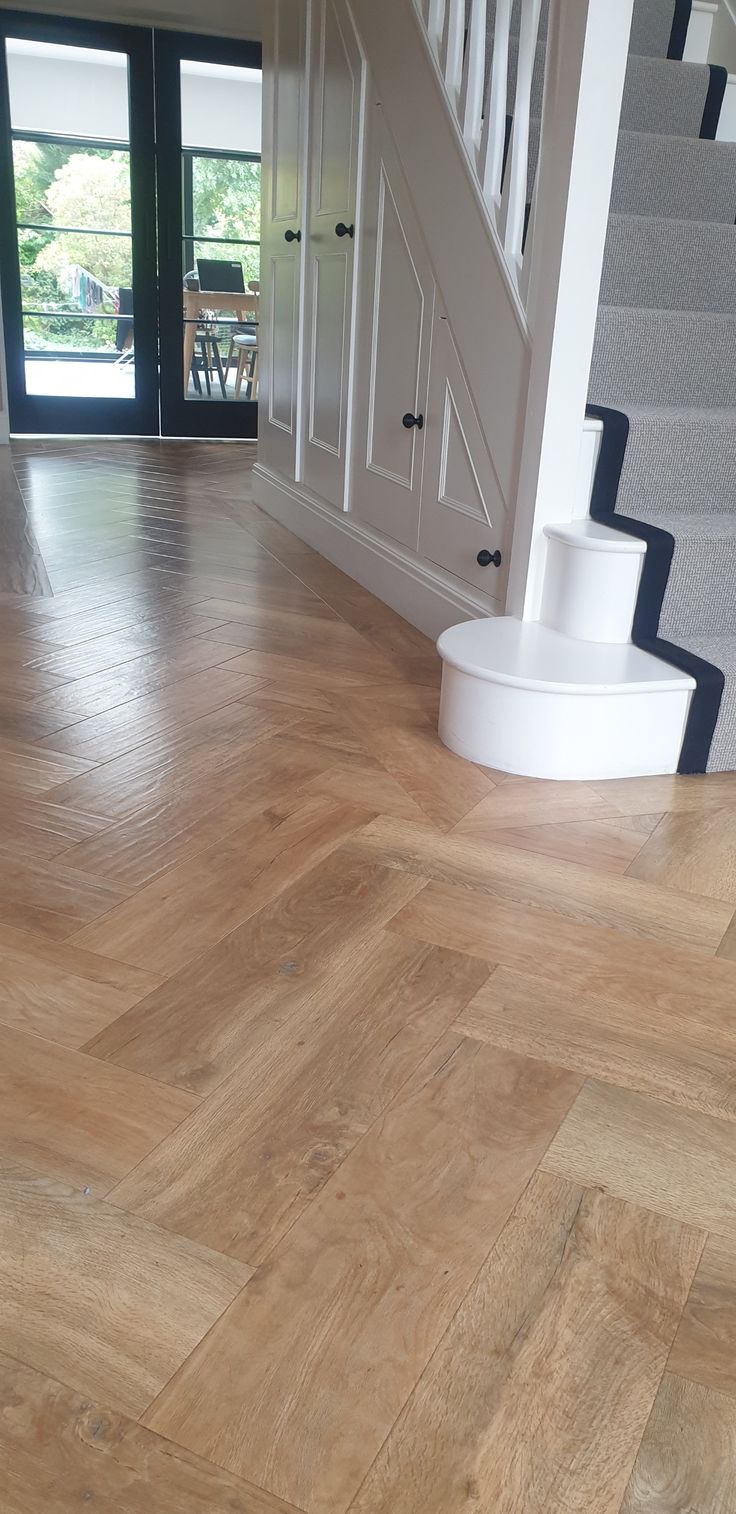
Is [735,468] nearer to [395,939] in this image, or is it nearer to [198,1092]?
[395,939]

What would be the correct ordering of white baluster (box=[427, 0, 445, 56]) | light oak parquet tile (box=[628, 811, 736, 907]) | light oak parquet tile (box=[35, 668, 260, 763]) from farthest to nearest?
1. white baluster (box=[427, 0, 445, 56])
2. light oak parquet tile (box=[35, 668, 260, 763])
3. light oak parquet tile (box=[628, 811, 736, 907])

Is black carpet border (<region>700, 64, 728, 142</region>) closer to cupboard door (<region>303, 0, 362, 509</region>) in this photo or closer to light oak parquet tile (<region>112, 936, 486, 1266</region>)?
cupboard door (<region>303, 0, 362, 509</region>)

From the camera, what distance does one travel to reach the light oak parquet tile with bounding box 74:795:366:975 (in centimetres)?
147

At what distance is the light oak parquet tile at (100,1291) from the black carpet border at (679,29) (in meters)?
3.59

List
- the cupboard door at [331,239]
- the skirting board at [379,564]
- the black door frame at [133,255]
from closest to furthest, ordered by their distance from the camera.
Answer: the skirting board at [379,564], the cupboard door at [331,239], the black door frame at [133,255]

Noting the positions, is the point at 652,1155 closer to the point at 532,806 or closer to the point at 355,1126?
the point at 355,1126

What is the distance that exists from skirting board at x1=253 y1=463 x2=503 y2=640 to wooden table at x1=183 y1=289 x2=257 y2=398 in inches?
87.0

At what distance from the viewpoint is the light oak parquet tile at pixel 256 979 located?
4.13 ft

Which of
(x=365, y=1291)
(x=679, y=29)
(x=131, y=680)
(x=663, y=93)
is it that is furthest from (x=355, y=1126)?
(x=679, y=29)

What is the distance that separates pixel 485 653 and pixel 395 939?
77 cm

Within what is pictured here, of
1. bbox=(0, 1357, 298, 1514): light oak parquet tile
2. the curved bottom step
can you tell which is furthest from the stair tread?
bbox=(0, 1357, 298, 1514): light oak parquet tile

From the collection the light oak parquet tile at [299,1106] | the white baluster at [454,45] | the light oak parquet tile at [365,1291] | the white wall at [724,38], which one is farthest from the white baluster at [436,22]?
the light oak parquet tile at [365,1291]

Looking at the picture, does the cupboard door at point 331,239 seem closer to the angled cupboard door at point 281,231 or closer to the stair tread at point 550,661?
the angled cupboard door at point 281,231

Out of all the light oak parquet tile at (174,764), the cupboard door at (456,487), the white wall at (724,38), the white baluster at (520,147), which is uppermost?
the white wall at (724,38)
